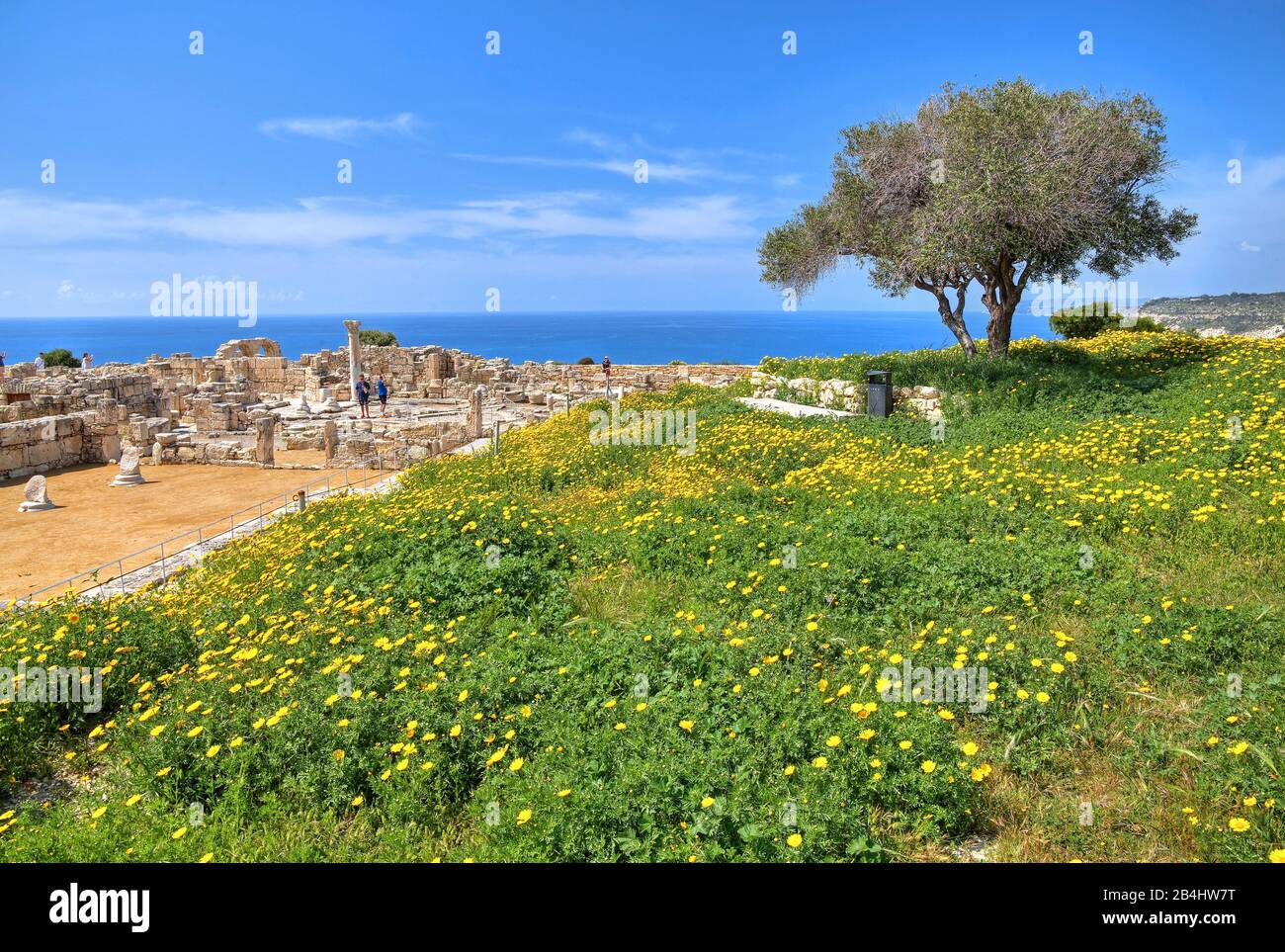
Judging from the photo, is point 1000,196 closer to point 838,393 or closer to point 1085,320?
point 838,393

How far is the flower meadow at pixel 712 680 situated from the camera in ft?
13.8

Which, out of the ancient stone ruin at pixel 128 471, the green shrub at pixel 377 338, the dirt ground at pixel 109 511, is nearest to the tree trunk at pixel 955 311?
the dirt ground at pixel 109 511

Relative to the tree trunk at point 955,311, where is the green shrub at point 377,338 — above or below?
above

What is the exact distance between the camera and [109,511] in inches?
709

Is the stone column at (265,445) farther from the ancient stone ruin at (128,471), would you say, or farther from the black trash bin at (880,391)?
the black trash bin at (880,391)

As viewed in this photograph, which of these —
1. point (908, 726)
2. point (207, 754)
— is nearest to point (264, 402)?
point (207, 754)

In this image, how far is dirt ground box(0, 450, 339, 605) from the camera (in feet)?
45.2

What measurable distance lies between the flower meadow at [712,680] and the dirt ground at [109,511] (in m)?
4.72

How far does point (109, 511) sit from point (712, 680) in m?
18.3

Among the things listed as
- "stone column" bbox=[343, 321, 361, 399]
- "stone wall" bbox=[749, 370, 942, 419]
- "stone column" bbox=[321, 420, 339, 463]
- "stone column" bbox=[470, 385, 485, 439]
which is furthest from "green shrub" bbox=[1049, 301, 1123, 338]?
"stone column" bbox=[343, 321, 361, 399]

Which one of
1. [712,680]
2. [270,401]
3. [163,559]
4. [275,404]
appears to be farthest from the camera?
[270,401]

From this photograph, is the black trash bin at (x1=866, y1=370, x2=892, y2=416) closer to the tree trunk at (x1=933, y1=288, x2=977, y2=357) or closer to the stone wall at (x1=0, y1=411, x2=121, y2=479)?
the tree trunk at (x1=933, y1=288, x2=977, y2=357)

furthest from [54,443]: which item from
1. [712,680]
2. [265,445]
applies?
[712,680]
